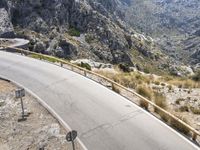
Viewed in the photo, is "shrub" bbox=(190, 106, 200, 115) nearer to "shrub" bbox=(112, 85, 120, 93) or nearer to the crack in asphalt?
the crack in asphalt

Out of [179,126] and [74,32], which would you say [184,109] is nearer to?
[179,126]

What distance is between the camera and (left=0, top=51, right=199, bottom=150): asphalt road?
14.1 meters

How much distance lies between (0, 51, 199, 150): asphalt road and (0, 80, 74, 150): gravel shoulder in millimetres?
718

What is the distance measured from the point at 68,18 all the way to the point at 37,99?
81588mm

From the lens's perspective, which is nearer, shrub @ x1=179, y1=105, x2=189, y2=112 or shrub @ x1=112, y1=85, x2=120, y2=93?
shrub @ x1=179, y1=105, x2=189, y2=112

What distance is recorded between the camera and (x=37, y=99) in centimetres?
2044

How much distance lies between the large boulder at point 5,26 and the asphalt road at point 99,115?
3834 cm

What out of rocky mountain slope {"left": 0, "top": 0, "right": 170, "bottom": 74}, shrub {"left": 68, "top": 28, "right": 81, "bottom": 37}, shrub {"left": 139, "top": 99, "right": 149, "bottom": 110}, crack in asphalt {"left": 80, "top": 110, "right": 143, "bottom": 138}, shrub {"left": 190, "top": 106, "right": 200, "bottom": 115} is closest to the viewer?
crack in asphalt {"left": 80, "top": 110, "right": 143, "bottom": 138}

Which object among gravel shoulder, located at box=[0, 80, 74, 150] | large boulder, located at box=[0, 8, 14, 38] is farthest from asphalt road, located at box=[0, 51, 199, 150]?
large boulder, located at box=[0, 8, 14, 38]

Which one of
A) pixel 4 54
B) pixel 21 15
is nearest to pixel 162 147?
pixel 4 54

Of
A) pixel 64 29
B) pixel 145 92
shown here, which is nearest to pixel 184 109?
pixel 145 92

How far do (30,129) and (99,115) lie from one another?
324cm

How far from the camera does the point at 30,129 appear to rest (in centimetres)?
1641

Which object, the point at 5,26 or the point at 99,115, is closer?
the point at 99,115
